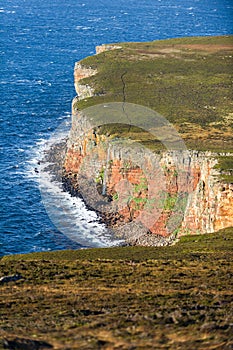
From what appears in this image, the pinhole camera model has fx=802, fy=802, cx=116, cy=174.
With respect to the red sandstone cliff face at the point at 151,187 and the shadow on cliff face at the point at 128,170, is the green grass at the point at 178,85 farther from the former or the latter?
the red sandstone cliff face at the point at 151,187

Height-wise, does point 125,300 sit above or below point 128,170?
below

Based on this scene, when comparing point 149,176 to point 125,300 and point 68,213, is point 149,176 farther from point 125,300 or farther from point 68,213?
point 125,300


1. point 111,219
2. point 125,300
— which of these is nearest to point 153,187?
point 111,219

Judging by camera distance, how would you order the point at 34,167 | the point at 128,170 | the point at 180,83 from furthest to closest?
the point at 180,83 < the point at 34,167 < the point at 128,170

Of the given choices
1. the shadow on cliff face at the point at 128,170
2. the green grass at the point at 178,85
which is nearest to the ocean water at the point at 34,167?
the shadow on cliff face at the point at 128,170

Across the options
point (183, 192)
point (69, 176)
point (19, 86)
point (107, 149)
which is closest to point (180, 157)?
point (183, 192)

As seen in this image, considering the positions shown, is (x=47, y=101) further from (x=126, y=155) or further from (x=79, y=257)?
(x=79, y=257)

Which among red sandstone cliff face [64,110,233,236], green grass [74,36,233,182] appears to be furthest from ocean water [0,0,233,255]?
green grass [74,36,233,182]
